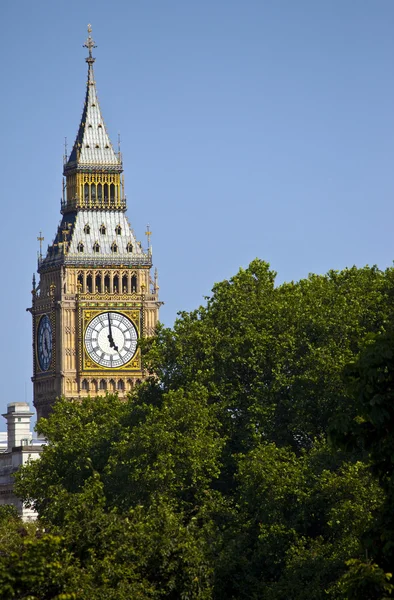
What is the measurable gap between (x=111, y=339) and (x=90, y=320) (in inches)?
92.3

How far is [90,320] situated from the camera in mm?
197625

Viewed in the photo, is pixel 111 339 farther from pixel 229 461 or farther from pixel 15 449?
pixel 229 461

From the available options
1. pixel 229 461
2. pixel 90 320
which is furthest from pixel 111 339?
pixel 229 461

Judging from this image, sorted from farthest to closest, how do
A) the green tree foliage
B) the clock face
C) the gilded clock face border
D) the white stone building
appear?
the clock face < the gilded clock face border < the white stone building < the green tree foliage

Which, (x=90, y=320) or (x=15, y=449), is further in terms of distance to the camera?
(x=90, y=320)

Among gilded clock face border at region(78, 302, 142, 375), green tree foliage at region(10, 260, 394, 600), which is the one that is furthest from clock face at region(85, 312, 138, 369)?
green tree foliage at region(10, 260, 394, 600)

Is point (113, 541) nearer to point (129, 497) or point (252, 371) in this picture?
point (129, 497)

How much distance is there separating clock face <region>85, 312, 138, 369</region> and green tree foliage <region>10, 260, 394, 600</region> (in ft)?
233

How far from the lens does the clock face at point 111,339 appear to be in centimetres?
Answer: 19588

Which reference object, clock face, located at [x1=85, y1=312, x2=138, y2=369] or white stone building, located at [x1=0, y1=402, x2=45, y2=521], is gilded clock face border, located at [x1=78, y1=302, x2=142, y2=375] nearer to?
clock face, located at [x1=85, y1=312, x2=138, y2=369]

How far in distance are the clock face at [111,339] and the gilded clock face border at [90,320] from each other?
256 millimetres

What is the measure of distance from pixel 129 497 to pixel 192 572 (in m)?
13.5

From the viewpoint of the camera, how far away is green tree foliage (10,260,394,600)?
8775 centimetres

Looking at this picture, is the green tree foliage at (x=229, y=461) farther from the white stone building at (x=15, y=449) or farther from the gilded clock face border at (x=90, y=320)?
the gilded clock face border at (x=90, y=320)
